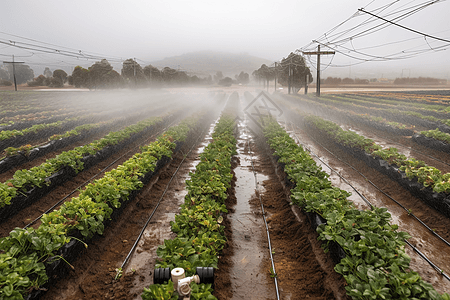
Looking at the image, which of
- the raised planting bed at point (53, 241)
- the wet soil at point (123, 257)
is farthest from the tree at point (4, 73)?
the raised planting bed at point (53, 241)

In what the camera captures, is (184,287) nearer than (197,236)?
Yes

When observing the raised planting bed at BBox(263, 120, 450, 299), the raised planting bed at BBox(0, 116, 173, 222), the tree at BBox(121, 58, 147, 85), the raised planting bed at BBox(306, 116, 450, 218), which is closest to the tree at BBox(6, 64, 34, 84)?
the tree at BBox(121, 58, 147, 85)

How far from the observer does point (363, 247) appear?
4035 millimetres

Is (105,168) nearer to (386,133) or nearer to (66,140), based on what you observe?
(66,140)

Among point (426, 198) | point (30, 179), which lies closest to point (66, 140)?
point (30, 179)

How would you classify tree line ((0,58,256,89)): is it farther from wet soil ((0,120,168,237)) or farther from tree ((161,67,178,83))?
wet soil ((0,120,168,237))

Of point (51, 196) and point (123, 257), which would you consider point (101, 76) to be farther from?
point (123, 257)

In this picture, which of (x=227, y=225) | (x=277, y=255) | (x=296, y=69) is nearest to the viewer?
(x=277, y=255)

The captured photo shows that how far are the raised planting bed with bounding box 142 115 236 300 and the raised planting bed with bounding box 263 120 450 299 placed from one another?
1.98 m

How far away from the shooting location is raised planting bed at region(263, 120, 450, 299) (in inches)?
133

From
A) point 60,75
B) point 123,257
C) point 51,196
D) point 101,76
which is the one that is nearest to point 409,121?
point 123,257

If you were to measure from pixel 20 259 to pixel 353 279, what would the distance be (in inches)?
197

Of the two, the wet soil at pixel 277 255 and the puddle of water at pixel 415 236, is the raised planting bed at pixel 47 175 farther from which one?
the puddle of water at pixel 415 236

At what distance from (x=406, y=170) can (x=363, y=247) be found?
581 centimetres
